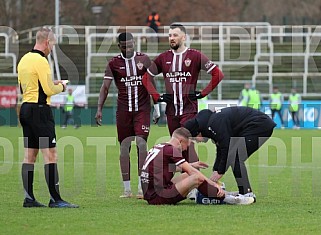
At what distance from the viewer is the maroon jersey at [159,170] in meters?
11.6

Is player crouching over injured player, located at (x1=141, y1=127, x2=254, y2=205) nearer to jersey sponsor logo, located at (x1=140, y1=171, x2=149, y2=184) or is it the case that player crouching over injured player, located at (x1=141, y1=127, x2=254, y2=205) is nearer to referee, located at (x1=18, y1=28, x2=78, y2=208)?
jersey sponsor logo, located at (x1=140, y1=171, x2=149, y2=184)

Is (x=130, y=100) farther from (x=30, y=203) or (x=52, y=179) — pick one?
(x=30, y=203)

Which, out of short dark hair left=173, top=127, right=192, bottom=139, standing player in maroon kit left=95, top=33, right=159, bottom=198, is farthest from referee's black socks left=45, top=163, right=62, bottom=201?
standing player in maroon kit left=95, top=33, right=159, bottom=198

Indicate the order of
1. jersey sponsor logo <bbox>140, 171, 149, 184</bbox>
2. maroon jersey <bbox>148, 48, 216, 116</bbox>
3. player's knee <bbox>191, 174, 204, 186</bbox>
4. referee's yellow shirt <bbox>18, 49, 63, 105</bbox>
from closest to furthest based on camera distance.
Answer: referee's yellow shirt <bbox>18, 49, 63, 105</bbox>, player's knee <bbox>191, 174, 204, 186</bbox>, jersey sponsor logo <bbox>140, 171, 149, 184</bbox>, maroon jersey <bbox>148, 48, 216, 116</bbox>

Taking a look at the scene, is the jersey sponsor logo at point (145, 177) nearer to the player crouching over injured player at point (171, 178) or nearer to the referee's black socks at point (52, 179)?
the player crouching over injured player at point (171, 178)

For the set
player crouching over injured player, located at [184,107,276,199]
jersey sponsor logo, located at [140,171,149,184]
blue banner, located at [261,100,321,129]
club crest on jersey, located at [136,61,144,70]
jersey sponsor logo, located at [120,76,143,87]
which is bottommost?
blue banner, located at [261,100,321,129]

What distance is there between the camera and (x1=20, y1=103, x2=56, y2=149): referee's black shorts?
11.4 meters

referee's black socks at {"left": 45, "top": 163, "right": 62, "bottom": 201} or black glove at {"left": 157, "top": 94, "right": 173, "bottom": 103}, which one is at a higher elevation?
black glove at {"left": 157, "top": 94, "right": 173, "bottom": 103}

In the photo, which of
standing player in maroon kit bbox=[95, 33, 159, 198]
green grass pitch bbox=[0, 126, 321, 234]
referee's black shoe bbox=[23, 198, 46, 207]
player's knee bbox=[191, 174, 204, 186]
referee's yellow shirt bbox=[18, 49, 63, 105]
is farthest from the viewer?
standing player in maroon kit bbox=[95, 33, 159, 198]

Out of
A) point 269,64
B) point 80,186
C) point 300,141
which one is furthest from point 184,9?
point 80,186

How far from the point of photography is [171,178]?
11.8 meters

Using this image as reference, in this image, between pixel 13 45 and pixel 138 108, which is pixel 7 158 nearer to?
pixel 138 108

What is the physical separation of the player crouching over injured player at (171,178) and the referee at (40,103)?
106cm

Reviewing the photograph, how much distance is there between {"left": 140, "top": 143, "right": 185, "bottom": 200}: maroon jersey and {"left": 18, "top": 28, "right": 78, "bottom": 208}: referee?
102 cm
